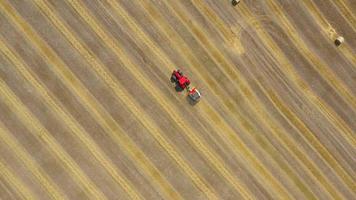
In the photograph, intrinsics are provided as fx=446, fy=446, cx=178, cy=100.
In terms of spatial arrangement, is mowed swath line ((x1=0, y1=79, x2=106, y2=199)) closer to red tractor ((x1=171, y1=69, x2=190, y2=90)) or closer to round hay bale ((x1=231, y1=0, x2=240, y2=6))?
red tractor ((x1=171, y1=69, x2=190, y2=90))

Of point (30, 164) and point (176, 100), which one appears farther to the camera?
point (176, 100)

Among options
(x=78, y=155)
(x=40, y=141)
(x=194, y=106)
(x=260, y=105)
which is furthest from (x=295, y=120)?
(x=40, y=141)

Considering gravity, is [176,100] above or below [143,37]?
below

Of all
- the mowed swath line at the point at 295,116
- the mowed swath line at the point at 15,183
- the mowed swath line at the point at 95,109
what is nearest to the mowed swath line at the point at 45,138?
the mowed swath line at the point at 15,183

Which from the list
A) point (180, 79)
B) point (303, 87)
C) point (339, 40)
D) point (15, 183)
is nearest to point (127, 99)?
point (180, 79)

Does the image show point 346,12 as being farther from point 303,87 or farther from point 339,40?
point 303,87

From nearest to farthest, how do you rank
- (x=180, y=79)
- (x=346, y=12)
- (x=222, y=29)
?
(x=180, y=79) < (x=222, y=29) < (x=346, y=12)

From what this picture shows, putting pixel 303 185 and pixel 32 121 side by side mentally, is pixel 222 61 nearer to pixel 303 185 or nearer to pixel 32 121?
pixel 303 185
